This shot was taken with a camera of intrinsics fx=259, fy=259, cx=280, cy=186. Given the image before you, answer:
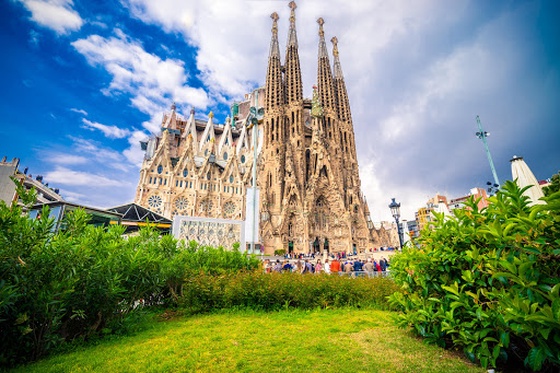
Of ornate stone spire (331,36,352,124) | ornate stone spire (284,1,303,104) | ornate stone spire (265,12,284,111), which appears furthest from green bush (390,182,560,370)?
ornate stone spire (331,36,352,124)

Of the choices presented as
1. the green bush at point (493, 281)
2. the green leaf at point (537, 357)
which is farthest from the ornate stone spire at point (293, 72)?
the green leaf at point (537, 357)

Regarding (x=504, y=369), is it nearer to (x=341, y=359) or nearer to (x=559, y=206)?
(x=341, y=359)

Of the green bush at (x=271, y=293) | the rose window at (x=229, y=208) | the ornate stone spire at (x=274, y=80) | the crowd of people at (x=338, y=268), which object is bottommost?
the green bush at (x=271, y=293)

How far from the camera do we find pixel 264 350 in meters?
3.95

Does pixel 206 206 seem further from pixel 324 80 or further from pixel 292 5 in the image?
pixel 292 5

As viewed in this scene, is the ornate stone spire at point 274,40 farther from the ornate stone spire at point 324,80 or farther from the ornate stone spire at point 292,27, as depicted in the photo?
the ornate stone spire at point 324,80

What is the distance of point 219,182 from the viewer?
43.8 metres

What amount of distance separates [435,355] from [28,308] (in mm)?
5494

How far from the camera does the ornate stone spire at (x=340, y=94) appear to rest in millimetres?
46219

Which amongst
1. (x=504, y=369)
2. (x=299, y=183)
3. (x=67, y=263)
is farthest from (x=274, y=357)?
(x=299, y=183)

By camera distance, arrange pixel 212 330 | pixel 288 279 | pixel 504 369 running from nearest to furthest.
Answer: pixel 504 369 < pixel 212 330 < pixel 288 279

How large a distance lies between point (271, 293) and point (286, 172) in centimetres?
3064

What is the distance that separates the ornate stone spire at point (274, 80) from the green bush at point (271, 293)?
37418mm

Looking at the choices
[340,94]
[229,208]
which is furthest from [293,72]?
[229,208]
